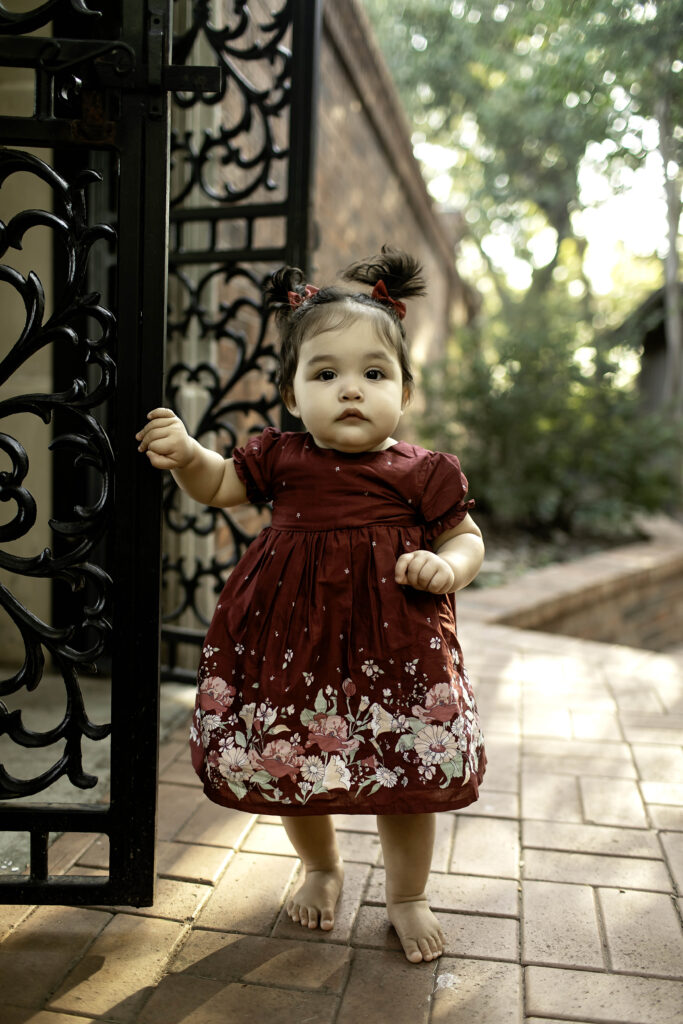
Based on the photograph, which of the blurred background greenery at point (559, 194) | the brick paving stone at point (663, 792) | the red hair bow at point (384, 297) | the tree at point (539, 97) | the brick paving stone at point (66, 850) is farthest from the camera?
the blurred background greenery at point (559, 194)

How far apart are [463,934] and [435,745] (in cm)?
47

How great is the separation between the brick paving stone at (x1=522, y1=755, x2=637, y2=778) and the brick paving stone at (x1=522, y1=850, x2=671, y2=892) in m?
0.52

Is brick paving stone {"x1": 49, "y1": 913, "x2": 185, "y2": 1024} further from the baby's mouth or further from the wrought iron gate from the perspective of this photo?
the baby's mouth

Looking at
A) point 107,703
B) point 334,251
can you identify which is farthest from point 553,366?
point 107,703

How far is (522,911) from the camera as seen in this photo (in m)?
1.82

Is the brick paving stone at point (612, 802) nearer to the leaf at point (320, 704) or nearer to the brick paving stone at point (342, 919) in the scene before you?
the brick paving stone at point (342, 919)

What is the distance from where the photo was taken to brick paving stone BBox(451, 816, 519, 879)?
2.02m

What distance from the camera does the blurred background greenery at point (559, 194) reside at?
3.45m

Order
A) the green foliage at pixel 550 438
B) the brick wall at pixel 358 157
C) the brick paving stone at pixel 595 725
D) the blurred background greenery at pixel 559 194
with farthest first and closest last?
the green foliage at pixel 550 438
the brick wall at pixel 358 157
the blurred background greenery at pixel 559 194
the brick paving stone at pixel 595 725

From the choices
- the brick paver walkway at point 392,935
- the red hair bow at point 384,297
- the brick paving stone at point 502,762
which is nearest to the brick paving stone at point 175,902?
the brick paver walkway at point 392,935

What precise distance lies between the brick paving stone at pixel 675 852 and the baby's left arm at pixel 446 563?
3.13 ft

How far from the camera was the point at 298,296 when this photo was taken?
1.78m

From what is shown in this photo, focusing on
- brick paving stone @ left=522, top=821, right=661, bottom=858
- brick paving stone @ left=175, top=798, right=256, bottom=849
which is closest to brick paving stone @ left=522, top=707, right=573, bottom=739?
brick paving stone @ left=522, top=821, right=661, bottom=858

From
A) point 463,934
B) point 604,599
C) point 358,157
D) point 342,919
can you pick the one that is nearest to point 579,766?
point 463,934
